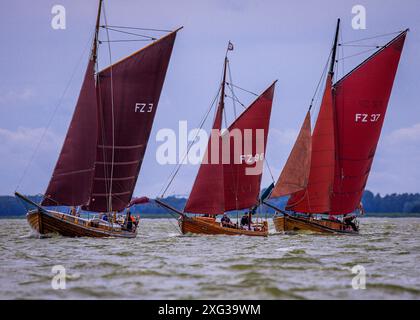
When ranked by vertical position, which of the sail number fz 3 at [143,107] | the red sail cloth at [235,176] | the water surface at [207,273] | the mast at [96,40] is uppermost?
the mast at [96,40]

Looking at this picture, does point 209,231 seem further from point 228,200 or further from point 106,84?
point 106,84

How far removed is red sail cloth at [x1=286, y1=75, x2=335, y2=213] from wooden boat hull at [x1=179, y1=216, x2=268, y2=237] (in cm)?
577

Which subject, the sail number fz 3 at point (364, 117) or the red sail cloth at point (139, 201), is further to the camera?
the sail number fz 3 at point (364, 117)

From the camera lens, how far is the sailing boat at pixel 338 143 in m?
58.8

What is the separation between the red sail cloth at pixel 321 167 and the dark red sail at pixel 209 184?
8.03m

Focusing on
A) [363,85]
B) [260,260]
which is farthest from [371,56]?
[260,260]

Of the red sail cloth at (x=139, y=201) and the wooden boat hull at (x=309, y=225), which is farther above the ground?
the red sail cloth at (x=139, y=201)

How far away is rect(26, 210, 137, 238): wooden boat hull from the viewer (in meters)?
46.8

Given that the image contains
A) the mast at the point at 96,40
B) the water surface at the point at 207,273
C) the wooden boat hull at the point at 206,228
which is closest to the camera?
the water surface at the point at 207,273

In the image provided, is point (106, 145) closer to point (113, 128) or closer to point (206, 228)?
point (113, 128)

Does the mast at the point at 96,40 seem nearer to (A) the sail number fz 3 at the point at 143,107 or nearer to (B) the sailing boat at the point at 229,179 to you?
(A) the sail number fz 3 at the point at 143,107

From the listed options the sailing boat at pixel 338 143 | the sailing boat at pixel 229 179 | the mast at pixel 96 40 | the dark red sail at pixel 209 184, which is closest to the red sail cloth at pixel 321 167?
the sailing boat at pixel 338 143

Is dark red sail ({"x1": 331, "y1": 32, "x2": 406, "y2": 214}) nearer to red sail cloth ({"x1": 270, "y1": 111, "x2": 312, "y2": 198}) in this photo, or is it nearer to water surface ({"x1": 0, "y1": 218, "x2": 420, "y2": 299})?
red sail cloth ({"x1": 270, "y1": 111, "x2": 312, "y2": 198})

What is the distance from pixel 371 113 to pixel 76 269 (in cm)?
3750
